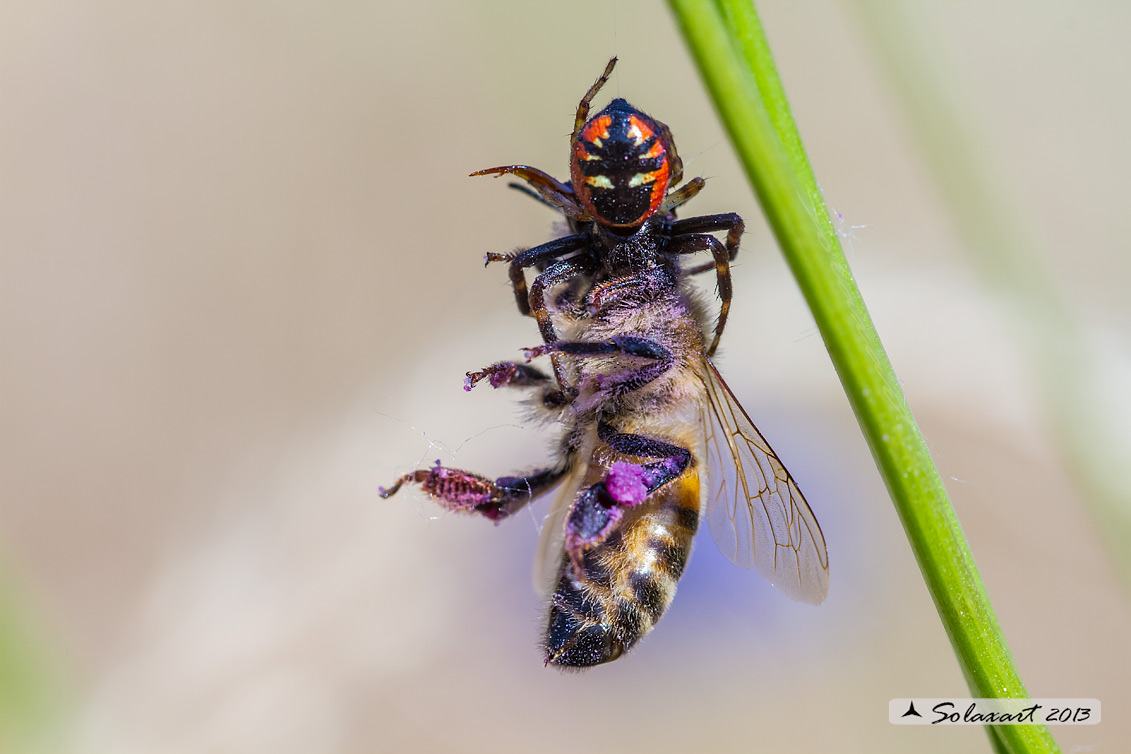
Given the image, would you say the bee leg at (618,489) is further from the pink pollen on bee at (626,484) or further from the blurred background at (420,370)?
the blurred background at (420,370)

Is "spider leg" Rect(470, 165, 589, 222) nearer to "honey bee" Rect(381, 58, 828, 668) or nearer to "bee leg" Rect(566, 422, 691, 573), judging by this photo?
"honey bee" Rect(381, 58, 828, 668)

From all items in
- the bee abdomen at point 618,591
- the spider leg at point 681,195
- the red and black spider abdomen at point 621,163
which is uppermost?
the red and black spider abdomen at point 621,163

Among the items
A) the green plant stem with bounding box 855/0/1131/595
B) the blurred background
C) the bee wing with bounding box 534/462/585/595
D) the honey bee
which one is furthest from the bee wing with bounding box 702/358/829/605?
the blurred background

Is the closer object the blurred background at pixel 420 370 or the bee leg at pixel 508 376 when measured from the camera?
the bee leg at pixel 508 376

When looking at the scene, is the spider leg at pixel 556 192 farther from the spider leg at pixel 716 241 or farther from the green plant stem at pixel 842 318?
the green plant stem at pixel 842 318

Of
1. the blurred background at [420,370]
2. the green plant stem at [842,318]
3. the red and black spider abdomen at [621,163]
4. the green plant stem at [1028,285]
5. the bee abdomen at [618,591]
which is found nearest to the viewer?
→ the green plant stem at [842,318]

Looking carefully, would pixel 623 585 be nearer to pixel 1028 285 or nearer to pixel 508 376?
pixel 508 376

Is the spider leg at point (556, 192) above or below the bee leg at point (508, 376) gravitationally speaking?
above

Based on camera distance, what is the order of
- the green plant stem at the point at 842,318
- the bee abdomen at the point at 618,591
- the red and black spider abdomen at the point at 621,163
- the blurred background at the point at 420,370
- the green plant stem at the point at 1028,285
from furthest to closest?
the blurred background at the point at 420,370 < the green plant stem at the point at 1028,285 < the bee abdomen at the point at 618,591 < the red and black spider abdomen at the point at 621,163 < the green plant stem at the point at 842,318

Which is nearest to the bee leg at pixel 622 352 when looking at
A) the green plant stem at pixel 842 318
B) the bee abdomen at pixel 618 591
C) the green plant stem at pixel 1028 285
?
the bee abdomen at pixel 618 591

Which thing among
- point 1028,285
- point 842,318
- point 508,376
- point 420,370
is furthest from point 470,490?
point 420,370
